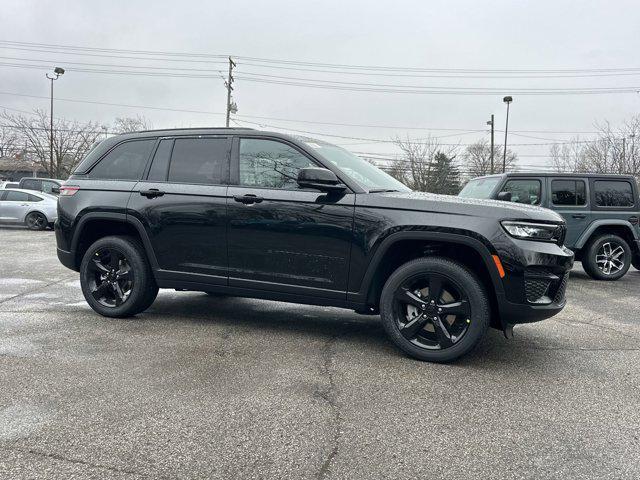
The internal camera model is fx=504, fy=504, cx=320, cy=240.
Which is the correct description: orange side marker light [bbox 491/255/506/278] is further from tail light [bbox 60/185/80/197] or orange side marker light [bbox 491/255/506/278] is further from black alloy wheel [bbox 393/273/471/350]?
tail light [bbox 60/185/80/197]

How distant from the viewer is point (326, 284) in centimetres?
424

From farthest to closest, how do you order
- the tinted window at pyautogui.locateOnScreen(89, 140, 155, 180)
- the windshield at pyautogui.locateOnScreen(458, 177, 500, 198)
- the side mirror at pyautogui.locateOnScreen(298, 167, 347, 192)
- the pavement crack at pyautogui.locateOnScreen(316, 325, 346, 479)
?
the windshield at pyautogui.locateOnScreen(458, 177, 500, 198), the tinted window at pyautogui.locateOnScreen(89, 140, 155, 180), the side mirror at pyautogui.locateOnScreen(298, 167, 347, 192), the pavement crack at pyautogui.locateOnScreen(316, 325, 346, 479)

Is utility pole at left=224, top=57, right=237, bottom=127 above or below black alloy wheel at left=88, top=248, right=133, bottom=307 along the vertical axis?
above

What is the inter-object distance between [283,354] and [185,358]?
30.3 inches

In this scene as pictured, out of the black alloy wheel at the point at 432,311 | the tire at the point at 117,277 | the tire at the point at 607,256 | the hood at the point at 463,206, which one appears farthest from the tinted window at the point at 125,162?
the tire at the point at 607,256

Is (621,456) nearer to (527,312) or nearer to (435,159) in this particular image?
(527,312)

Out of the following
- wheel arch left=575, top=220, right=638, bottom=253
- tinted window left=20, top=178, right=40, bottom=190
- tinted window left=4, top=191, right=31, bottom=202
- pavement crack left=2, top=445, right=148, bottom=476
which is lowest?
pavement crack left=2, top=445, right=148, bottom=476

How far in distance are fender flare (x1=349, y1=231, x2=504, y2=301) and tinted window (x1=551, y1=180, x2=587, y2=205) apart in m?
5.89

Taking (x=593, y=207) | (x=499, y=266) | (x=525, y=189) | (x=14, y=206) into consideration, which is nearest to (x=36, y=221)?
(x=14, y=206)

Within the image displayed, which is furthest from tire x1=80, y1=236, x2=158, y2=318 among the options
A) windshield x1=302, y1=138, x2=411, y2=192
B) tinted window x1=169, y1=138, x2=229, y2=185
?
windshield x1=302, y1=138, x2=411, y2=192

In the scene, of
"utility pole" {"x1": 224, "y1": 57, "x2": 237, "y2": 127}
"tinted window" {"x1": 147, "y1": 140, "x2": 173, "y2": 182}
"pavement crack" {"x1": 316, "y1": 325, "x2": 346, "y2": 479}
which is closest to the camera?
"pavement crack" {"x1": 316, "y1": 325, "x2": 346, "y2": 479}

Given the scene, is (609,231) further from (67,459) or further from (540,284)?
(67,459)

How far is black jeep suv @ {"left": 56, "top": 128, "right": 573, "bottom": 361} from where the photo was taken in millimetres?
3781

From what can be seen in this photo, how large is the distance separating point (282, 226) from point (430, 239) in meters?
1.25
